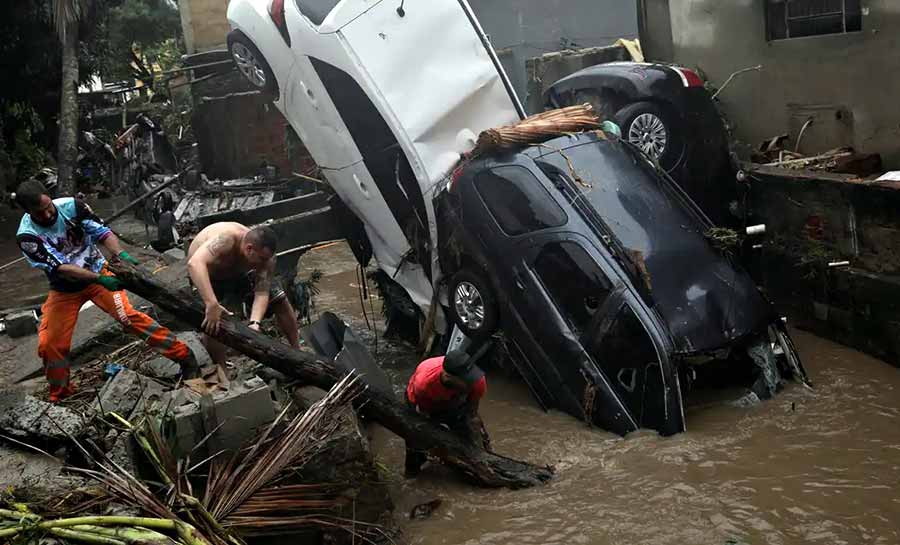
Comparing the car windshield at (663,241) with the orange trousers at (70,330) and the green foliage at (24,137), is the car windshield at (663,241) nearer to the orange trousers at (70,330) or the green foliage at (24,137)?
the orange trousers at (70,330)

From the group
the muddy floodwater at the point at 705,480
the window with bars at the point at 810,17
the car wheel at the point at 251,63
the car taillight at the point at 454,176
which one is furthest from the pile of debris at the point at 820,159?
the car wheel at the point at 251,63

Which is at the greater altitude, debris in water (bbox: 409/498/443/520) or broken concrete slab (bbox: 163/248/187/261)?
broken concrete slab (bbox: 163/248/187/261)

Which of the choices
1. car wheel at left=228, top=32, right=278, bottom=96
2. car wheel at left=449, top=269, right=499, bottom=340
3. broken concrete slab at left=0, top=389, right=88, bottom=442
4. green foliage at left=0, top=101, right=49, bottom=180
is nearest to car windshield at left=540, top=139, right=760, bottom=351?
car wheel at left=449, top=269, right=499, bottom=340

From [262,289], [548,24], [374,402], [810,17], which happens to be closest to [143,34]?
[548,24]

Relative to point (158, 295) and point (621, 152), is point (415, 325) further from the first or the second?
point (158, 295)

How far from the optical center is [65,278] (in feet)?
19.4

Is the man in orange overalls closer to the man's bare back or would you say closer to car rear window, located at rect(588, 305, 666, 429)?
the man's bare back

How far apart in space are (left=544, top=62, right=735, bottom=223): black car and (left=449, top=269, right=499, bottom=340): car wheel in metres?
3.50

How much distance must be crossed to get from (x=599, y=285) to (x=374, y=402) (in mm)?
1727

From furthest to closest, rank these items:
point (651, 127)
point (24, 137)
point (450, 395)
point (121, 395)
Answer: point (24, 137) → point (651, 127) → point (450, 395) → point (121, 395)

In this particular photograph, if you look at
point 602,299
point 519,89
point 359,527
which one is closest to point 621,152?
point 602,299

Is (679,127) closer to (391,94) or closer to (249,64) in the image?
(391,94)

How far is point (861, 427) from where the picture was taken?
229 inches

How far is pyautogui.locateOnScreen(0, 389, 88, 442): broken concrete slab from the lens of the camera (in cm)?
466
